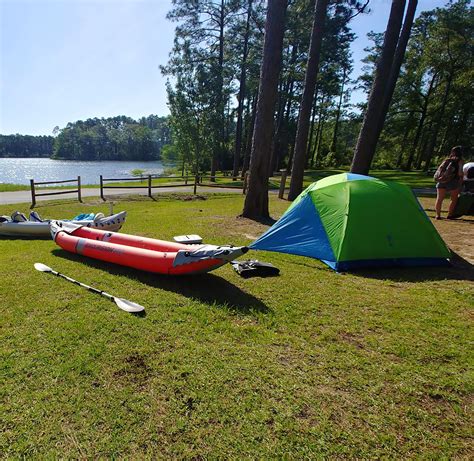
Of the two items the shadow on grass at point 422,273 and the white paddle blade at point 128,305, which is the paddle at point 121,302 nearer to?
A: the white paddle blade at point 128,305

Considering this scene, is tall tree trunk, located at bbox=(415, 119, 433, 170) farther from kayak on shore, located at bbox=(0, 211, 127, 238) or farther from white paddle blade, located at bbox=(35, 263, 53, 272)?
white paddle blade, located at bbox=(35, 263, 53, 272)

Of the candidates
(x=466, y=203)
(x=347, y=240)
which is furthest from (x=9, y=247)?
(x=466, y=203)

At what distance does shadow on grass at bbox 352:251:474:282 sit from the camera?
14.8 feet

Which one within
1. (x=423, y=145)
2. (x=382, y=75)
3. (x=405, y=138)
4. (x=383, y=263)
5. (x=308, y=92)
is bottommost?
(x=383, y=263)

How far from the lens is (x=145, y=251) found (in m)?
4.36

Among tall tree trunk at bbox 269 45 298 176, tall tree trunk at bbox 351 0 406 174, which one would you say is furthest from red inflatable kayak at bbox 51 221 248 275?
tall tree trunk at bbox 269 45 298 176

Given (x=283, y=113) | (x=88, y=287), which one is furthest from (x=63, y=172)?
(x=88, y=287)

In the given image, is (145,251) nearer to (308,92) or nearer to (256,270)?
(256,270)

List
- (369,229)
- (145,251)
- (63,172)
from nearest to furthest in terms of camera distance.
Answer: (145,251), (369,229), (63,172)

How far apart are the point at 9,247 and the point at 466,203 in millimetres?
11494

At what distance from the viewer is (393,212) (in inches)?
194

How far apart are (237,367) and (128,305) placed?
157 cm

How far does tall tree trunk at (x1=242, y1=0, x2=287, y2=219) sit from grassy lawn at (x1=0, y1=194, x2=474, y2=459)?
15.2ft

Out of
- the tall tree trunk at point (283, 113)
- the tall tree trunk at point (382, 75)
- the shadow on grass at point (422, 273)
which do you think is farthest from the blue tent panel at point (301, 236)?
the tall tree trunk at point (283, 113)
